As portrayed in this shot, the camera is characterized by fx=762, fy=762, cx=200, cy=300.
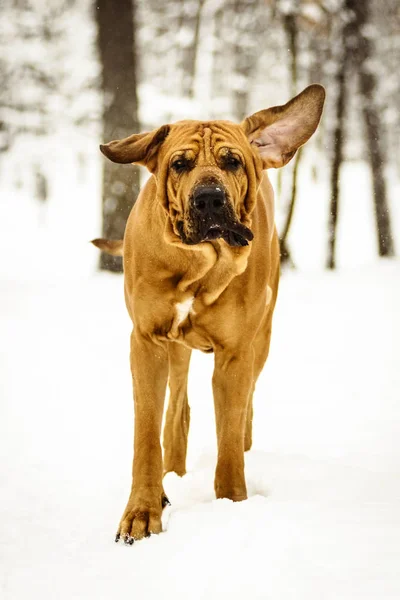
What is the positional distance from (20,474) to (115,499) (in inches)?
26.1

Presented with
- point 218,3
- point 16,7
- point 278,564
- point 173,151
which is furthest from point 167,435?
point 16,7

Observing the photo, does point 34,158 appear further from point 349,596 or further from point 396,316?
point 349,596

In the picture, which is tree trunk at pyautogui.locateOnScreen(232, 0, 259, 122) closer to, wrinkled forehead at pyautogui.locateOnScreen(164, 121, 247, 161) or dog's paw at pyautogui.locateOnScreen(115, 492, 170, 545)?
wrinkled forehead at pyautogui.locateOnScreen(164, 121, 247, 161)

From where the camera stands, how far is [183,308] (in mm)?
3143

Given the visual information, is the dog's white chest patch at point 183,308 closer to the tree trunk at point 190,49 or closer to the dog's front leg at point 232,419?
the dog's front leg at point 232,419

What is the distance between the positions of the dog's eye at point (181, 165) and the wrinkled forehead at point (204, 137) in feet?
0.14

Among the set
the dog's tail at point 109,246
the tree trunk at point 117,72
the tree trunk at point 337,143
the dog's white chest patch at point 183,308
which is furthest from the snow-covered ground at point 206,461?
the tree trunk at point 337,143

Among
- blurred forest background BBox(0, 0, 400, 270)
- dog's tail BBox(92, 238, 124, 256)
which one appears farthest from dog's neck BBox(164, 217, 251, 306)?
blurred forest background BBox(0, 0, 400, 270)

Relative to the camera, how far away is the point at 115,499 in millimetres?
3420

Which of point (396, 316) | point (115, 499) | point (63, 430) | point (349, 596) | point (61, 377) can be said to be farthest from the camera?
point (396, 316)

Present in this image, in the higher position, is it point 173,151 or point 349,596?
point 173,151

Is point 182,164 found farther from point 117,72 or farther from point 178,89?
point 178,89

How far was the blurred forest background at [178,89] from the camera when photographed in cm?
1050

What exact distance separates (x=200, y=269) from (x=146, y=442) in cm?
74
